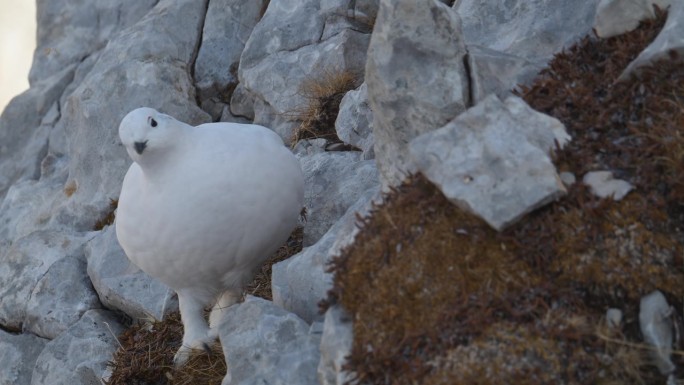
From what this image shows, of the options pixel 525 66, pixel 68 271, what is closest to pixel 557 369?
pixel 525 66

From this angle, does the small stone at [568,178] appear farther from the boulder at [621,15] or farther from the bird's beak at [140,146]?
the bird's beak at [140,146]

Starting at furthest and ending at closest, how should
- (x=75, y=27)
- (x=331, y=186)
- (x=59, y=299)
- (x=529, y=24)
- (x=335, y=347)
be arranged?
(x=75, y=27) < (x=59, y=299) < (x=331, y=186) < (x=529, y=24) < (x=335, y=347)

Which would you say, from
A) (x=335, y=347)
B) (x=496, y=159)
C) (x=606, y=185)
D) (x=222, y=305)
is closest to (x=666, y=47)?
(x=606, y=185)

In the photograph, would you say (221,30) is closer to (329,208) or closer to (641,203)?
(329,208)

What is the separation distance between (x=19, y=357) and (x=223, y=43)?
14.9 feet

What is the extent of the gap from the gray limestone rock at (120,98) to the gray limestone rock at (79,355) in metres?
2.26

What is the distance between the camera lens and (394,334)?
4551 millimetres

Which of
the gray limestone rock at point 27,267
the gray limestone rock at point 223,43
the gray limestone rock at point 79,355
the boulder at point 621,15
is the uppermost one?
the boulder at point 621,15

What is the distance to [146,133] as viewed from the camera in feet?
19.2

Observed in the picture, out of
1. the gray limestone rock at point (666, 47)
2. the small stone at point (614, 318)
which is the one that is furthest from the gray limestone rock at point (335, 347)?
the gray limestone rock at point (666, 47)

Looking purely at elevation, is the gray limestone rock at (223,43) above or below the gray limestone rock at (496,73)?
below

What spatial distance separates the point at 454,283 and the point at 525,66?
1847mm

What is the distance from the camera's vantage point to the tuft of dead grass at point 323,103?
9070mm

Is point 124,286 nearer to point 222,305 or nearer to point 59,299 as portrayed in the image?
point 59,299
